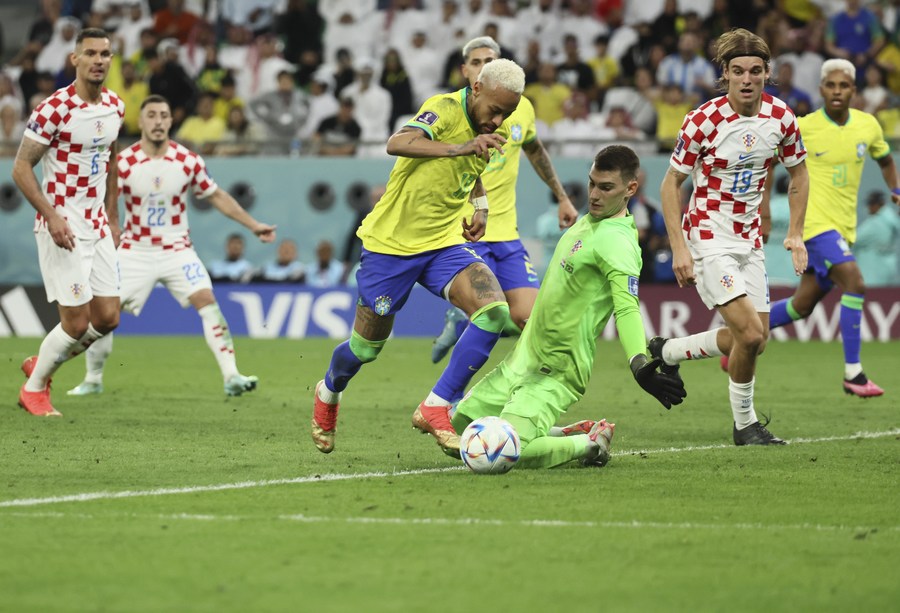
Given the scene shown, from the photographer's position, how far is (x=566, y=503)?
21.9 feet

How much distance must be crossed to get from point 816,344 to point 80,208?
1045 centimetres

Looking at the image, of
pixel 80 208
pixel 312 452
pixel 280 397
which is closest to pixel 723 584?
pixel 312 452

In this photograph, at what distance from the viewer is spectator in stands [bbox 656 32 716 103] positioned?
20.1m

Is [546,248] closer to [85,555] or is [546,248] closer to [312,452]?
[312,452]

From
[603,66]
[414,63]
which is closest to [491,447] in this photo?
[603,66]

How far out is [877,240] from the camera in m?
18.9

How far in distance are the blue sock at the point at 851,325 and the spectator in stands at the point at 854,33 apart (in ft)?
29.0

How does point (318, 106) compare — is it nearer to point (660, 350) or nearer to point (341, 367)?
point (660, 350)

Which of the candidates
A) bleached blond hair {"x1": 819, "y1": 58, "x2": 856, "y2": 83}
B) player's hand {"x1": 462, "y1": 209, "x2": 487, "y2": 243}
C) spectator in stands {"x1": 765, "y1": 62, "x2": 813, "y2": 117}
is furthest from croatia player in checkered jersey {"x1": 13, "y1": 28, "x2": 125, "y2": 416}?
spectator in stands {"x1": 765, "y1": 62, "x2": 813, "y2": 117}

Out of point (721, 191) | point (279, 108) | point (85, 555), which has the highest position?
point (721, 191)

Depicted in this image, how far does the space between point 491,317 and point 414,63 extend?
13.6m

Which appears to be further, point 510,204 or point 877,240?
point 877,240

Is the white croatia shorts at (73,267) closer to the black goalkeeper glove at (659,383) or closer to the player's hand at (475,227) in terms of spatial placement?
the player's hand at (475,227)

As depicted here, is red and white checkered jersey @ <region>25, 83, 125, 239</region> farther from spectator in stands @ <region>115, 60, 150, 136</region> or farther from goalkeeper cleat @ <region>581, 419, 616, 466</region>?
spectator in stands @ <region>115, 60, 150, 136</region>
